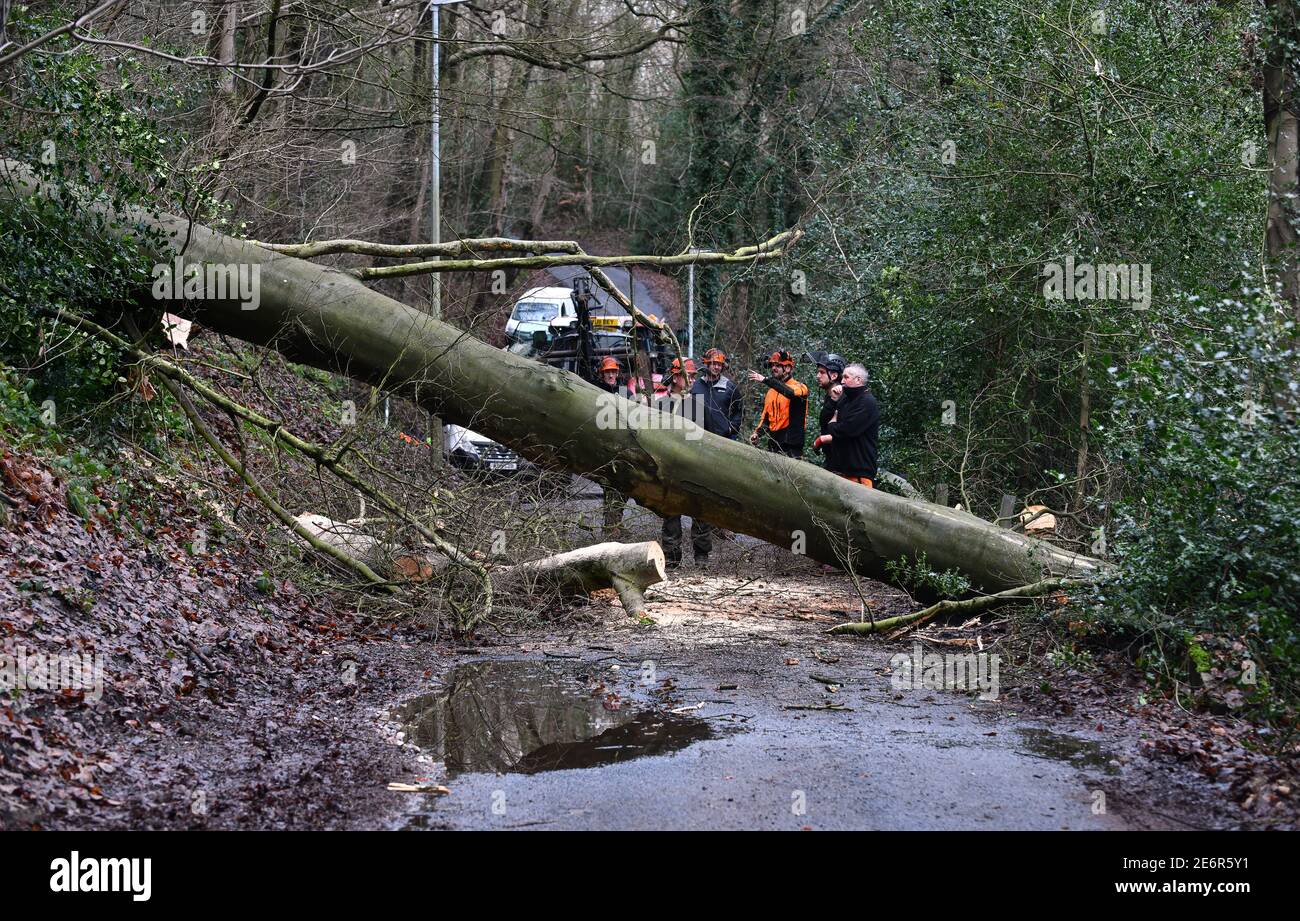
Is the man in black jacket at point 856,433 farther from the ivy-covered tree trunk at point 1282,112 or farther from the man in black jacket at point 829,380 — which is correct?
the ivy-covered tree trunk at point 1282,112

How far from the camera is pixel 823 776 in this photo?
554cm

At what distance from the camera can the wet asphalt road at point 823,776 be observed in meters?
4.86

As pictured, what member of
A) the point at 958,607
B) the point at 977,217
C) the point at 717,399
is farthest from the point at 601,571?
the point at 977,217

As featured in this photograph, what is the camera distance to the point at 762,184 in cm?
2342

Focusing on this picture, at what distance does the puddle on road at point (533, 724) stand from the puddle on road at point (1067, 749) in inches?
64.6

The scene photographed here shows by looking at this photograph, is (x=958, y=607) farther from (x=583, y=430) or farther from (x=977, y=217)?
(x=977, y=217)

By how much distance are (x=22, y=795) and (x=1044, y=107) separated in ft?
32.3

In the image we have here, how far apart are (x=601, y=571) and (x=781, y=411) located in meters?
4.23

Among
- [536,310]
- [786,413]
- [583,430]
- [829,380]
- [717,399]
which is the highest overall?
[536,310]

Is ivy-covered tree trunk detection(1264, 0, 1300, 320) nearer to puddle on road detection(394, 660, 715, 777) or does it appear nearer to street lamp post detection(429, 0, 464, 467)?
puddle on road detection(394, 660, 715, 777)

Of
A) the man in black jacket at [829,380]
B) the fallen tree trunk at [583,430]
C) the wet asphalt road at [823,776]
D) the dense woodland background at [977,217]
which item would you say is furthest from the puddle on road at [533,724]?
the man in black jacket at [829,380]

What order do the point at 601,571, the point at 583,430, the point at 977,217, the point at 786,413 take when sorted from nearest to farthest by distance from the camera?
1. the point at 583,430
2. the point at 601,571
3. the point at 977,217
4. the point at 786,413
